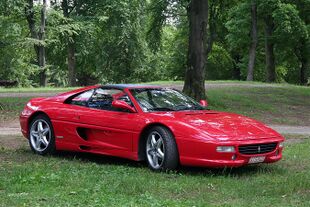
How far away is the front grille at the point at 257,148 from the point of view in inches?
292

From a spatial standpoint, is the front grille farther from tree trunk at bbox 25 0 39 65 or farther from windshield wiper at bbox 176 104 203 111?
tree trunk at bbox 25 0 39 65

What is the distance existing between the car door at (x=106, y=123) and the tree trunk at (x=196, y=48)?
8911mm

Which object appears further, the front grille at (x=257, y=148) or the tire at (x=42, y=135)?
the tire at (x=42, y=135)

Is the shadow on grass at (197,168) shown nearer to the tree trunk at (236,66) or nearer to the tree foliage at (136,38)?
the tree foliage at (136,38)

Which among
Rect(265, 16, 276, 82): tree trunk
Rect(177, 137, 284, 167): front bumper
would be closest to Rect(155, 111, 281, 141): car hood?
Rect(177, 137, 284, 167): front bumper

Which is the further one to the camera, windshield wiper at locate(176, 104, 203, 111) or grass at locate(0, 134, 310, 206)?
windshield wiper at locate(176, 104, 203, 111)

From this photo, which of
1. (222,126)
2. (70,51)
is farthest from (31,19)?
(222,126)

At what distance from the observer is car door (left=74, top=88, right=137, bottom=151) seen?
27.0 feet

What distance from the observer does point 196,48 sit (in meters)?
17.6

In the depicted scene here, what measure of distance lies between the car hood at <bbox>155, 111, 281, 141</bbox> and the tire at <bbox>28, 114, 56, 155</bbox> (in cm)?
247

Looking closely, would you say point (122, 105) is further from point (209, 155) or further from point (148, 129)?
point (209, 155)

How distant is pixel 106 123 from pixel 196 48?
965 centimetres

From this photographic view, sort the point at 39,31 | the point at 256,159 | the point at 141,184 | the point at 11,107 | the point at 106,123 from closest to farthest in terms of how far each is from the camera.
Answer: the point at 141,184
the point at 256,159
the point at 106,123
the point at 11,107
the point at 39,31

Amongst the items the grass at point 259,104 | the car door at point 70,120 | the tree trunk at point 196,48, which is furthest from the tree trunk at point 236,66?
the car door at point 70,120
